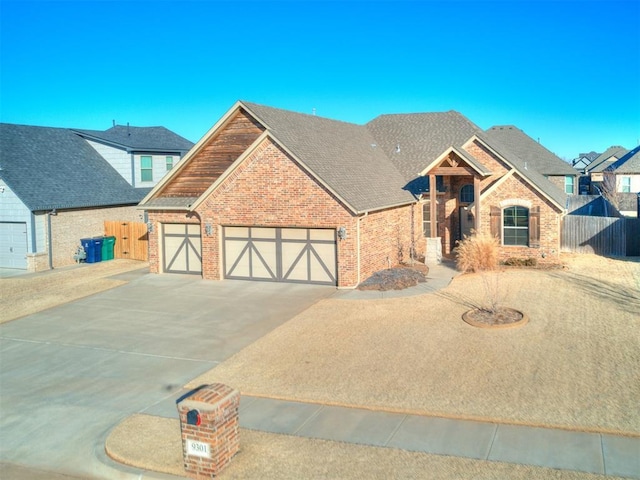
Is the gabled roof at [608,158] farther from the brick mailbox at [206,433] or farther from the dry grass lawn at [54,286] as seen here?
the brick mailbox at [206,433]

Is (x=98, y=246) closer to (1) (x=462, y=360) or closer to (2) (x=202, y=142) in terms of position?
(2) (x=202, y=142)

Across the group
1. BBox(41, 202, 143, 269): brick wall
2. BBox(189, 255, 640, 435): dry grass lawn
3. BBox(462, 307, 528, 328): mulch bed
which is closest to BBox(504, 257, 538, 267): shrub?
BBox(189, 255, 640, 435): dry grass lawn

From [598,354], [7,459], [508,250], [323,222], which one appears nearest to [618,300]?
[598,354]

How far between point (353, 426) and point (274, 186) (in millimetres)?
12877

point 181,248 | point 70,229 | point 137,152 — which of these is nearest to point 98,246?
point 70,229

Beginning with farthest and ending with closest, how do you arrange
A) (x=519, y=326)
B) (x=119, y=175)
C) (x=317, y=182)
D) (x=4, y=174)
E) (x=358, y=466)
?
1. (x=119, y=175)
2. (x=4, y=174)
3. (x=317, y=182)
4. (x=519, y=326)
5. (x=358, y=466)

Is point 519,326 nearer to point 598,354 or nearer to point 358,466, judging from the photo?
point 598,354

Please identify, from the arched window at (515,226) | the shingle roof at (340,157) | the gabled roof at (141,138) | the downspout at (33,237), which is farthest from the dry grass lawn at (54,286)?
the arched window at (515,226)

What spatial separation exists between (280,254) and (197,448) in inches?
533

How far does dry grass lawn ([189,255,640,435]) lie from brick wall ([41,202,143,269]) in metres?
14.7

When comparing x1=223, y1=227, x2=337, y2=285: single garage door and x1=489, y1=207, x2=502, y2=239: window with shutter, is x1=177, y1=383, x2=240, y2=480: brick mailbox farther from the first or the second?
x1=489, y1=207, x2=502, y2=239: window with shutter

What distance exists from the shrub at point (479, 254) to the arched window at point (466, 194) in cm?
462

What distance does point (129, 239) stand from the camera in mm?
29281

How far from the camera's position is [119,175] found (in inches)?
→ 1305
